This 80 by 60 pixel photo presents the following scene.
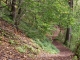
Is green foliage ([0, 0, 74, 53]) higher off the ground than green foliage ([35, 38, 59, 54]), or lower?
higher

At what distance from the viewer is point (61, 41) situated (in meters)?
29.9

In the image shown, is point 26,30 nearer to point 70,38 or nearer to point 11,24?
point 11,24

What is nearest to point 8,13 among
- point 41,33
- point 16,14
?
point 16,14

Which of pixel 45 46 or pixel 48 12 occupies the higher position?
pixel 48 12

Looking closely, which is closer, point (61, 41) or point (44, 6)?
point (44, 6)

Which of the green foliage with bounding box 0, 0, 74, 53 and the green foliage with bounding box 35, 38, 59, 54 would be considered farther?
the green foliage with bounding box 35, 38, 59, 54

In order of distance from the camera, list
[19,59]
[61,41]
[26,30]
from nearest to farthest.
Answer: [19,59], [26,30], [61,41]

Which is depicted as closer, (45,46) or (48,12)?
(48,12)

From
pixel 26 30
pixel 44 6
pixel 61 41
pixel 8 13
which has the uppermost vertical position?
pixel 44 6

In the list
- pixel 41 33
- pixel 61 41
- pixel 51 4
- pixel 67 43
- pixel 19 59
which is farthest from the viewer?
pixel 61 41

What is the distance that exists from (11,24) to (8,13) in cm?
184

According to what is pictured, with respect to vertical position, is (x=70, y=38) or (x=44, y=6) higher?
(x=44, y=6)

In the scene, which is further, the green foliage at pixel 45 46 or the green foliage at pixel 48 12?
the green foliage at pixel 45 46

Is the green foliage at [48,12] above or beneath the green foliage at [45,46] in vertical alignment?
above
